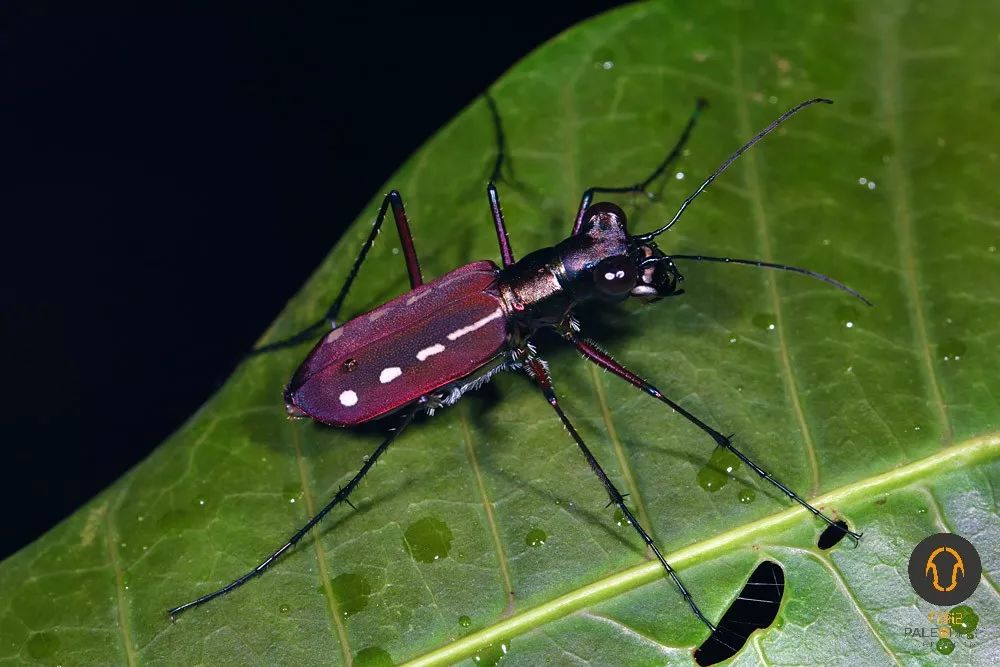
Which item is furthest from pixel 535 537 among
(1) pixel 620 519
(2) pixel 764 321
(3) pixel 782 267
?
(3) pixel 782 267

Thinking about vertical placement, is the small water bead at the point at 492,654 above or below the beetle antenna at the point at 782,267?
below

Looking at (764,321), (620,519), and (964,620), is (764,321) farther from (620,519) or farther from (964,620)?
(964,620)

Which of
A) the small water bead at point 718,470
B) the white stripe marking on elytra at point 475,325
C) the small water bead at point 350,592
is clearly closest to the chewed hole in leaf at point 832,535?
the small water bead at point 718,470

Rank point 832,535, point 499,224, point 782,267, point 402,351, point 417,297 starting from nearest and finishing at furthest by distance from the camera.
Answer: point 832,535 → point 782,267 → point 402,351 → point 417,297 → point 499,224

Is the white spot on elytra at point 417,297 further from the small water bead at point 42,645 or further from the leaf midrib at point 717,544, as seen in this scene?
the small water bead at point 42,645

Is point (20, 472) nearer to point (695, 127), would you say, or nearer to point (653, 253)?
point (653, 253)

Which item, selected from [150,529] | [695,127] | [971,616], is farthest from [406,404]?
[971,616]
